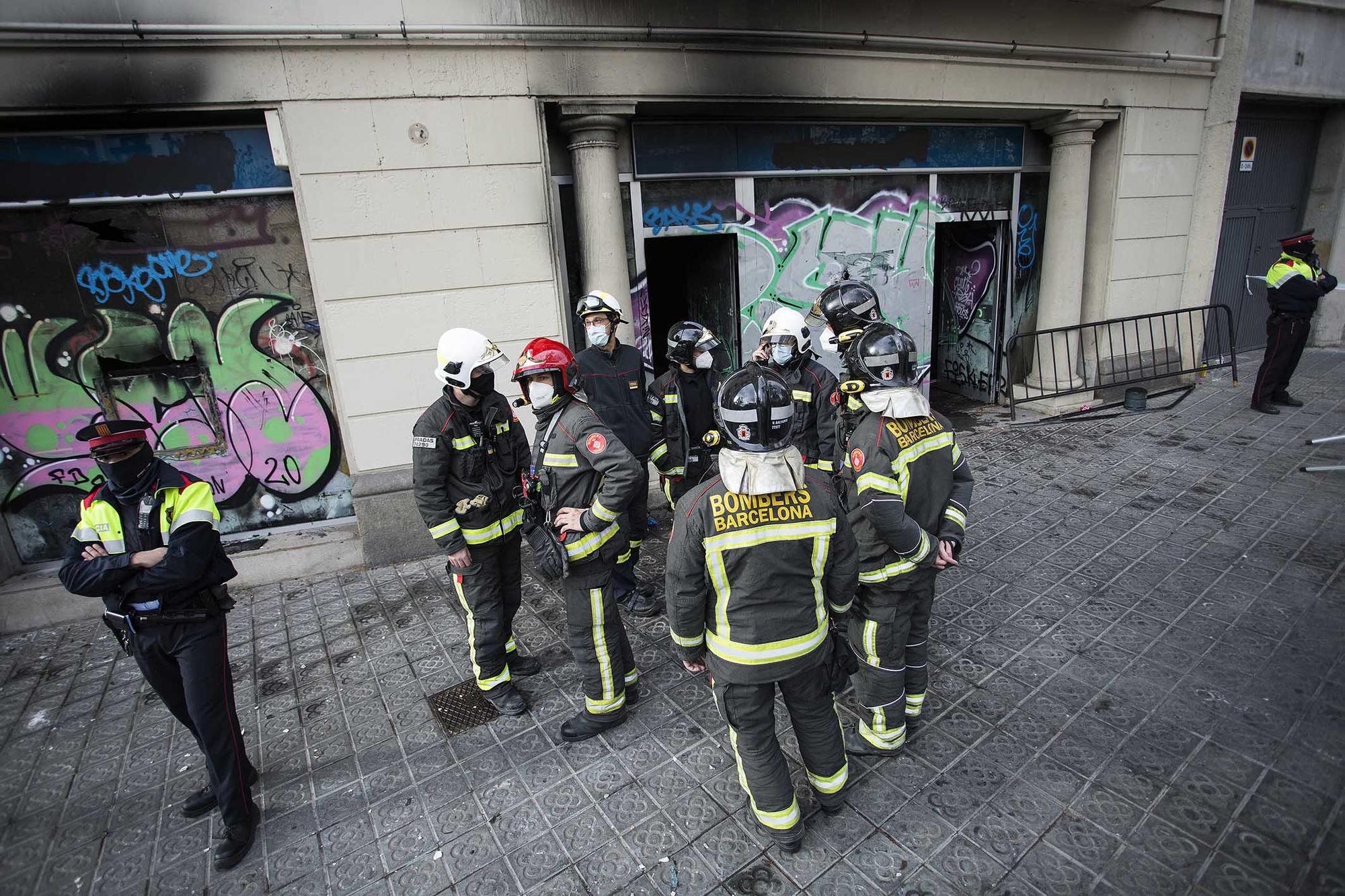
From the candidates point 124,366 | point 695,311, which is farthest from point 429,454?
point 695,311

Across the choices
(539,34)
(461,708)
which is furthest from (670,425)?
(539,34)

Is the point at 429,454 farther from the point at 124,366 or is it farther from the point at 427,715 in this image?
the point at 124,366

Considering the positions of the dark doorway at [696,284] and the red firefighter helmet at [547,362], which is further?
the dark doorway at [696,284]

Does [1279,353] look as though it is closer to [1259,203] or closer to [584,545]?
[1259,203]

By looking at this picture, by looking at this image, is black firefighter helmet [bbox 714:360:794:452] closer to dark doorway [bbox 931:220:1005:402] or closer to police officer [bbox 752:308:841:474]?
police officer [bbox 752:308:841:474]

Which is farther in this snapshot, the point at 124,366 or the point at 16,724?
the point at 124,366

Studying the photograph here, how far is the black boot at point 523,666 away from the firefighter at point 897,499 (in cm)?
205

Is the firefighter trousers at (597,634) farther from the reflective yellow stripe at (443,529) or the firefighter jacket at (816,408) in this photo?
the firefighter jacket at (816,408)

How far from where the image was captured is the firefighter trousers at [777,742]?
8.77ft

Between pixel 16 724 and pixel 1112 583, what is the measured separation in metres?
7.49

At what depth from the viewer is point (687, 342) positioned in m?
5.10

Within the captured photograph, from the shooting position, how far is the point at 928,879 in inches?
104

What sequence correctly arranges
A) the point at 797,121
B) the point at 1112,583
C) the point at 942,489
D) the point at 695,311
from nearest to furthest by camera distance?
the point at 942,489, the point at 1112,583, the point at 797,121, the point at 695,311

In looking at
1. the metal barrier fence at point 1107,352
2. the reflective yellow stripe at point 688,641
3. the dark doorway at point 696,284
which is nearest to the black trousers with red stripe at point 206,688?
the reflective yellow stripe at point 688,641
